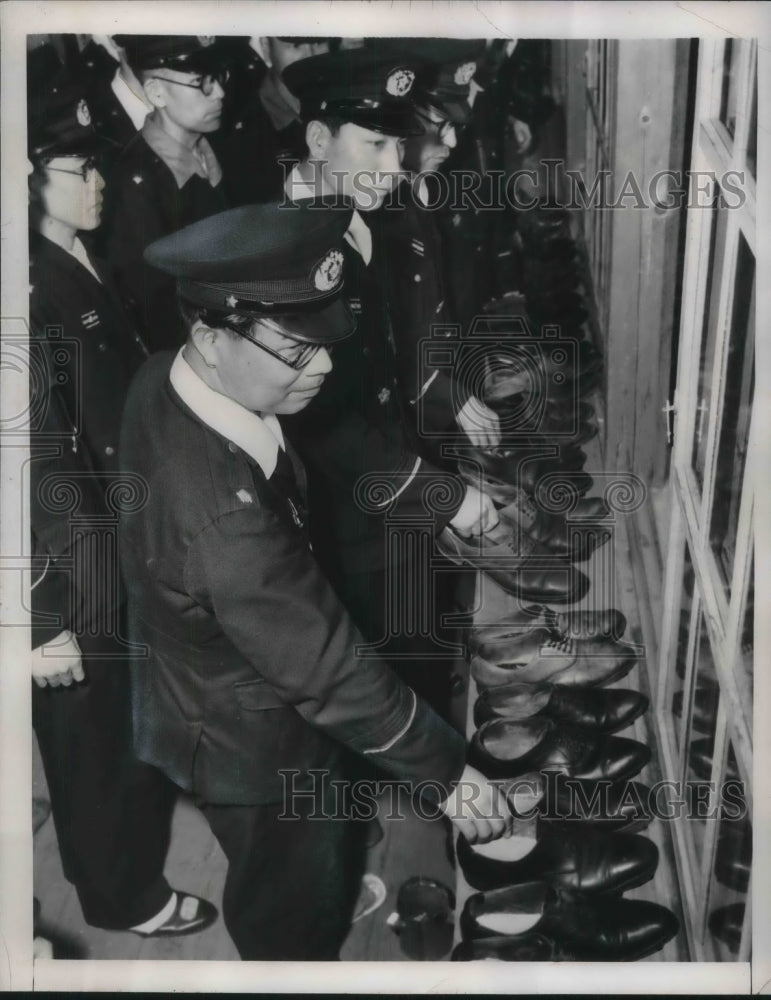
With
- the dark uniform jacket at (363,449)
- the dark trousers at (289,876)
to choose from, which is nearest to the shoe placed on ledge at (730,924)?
the dark trousers at (289,876)

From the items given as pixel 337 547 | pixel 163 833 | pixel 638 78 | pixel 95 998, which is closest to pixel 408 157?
pixel 638 78

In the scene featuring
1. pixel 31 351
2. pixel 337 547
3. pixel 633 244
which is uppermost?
pixel 633 244

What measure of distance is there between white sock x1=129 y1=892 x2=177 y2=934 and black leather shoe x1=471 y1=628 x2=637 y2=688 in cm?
63

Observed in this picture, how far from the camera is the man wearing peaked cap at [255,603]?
87.4 inches

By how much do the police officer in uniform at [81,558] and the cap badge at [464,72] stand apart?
1.91 feet

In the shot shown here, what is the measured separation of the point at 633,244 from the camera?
7.44ft

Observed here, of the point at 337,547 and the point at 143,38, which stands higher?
the point at 143,38

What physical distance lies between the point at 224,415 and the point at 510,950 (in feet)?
3.31

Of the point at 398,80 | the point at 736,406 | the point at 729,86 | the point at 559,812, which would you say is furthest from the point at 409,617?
the point at 729,86

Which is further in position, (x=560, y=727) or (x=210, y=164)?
(x=560, y=727)

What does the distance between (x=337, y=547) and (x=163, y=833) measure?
0.56 meters

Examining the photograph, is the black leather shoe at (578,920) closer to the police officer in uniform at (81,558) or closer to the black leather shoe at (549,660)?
the black leather shoe at (549,660)

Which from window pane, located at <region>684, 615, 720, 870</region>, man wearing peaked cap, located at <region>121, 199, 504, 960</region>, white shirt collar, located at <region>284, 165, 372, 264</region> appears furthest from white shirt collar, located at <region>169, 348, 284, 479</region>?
window pane, located at <region>684, 615, 720, 870</region>

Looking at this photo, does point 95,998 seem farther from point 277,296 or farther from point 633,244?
point 633,244
